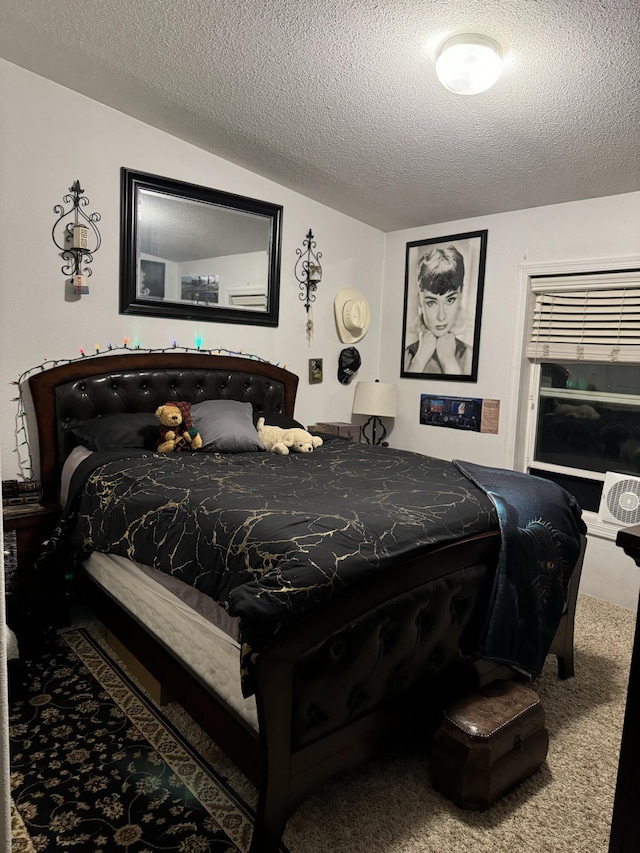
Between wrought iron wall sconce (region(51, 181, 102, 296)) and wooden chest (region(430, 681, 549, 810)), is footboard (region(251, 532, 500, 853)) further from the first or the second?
wrought iron wall sconce (region(51, 181, 102, 296))

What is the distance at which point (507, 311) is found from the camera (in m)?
3.94

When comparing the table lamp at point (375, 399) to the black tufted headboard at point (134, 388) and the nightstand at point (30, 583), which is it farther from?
the nightstand at point (30, 583)

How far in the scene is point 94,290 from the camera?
335 centimetres

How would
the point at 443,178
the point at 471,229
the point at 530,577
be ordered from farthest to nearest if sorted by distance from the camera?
the point at 471,229
the point at 443,178
the point at 530,577

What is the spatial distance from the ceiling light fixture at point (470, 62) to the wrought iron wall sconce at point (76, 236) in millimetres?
2021

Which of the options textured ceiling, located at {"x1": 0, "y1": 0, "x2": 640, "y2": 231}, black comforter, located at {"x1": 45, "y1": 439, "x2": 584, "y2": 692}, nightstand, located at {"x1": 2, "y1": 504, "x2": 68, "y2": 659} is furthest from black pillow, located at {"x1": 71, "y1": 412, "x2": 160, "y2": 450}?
textured ceiling, located at {"x1": 0, "y1": 0, "x2": 640, "y2": 231}

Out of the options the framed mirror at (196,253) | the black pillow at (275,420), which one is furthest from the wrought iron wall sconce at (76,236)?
the black pillow at (275,420)

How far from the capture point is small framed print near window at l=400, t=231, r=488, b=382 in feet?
13.5

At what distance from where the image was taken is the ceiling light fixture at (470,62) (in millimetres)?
2213

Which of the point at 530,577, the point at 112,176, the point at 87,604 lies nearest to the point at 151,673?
the point at 87,604

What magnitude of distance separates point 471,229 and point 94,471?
3.02 meters

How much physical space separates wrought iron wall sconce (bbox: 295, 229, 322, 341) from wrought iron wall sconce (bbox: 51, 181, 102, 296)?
1473 millimetres

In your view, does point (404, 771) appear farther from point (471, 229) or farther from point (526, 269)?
point (471, 229)

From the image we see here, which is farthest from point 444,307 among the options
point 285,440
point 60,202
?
point 60,202
